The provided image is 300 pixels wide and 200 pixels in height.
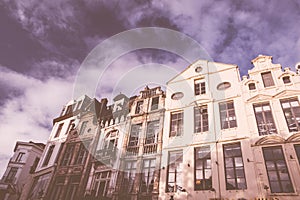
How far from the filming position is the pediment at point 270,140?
11.9 metres

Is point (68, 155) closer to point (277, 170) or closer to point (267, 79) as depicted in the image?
point (277, 170)

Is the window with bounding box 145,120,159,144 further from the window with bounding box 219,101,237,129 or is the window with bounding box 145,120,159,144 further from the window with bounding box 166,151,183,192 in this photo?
the window with bounding box 219,101,237,129

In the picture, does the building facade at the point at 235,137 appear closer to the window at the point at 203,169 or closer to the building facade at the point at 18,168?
the window at the point at 203,169

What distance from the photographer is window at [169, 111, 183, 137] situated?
16203 millimetres

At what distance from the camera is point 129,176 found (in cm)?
1612

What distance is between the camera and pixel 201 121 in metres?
15.6

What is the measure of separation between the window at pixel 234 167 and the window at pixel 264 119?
178 cm

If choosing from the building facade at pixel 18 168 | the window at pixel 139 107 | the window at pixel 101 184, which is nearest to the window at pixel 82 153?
the window at pixel 101 184

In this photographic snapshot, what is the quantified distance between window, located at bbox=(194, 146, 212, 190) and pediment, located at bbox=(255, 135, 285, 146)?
326cm

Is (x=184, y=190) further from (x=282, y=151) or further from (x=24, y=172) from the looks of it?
(x=24, y=172)

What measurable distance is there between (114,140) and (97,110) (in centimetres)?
633

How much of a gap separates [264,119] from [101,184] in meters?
13.6

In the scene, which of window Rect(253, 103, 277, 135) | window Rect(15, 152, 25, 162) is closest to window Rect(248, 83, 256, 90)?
window Rect(253, 103, 277, 135)

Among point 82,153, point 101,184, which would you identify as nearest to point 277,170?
point 101,184
